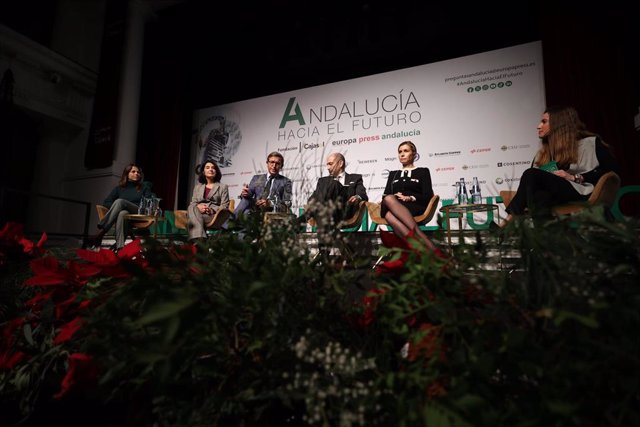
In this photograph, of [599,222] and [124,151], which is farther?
[124,151]

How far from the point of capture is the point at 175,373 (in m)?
0.33

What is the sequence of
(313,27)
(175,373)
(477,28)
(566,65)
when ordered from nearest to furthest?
(175,373) → (566,65) → (477,28) → (313,27)

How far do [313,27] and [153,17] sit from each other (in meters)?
3.23

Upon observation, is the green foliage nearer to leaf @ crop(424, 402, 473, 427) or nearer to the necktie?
leaf @ crop(424, 402, 473, 427)

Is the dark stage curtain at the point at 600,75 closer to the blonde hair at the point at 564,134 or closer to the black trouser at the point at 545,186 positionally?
the blonde hair at the point at 564,134

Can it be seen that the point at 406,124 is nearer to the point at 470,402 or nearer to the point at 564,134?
the point at 564,134

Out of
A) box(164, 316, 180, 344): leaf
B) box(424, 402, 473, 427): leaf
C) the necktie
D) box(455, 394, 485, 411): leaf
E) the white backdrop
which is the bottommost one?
box(424, 402, 473, 427): leaf

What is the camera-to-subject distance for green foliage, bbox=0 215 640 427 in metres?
0.25

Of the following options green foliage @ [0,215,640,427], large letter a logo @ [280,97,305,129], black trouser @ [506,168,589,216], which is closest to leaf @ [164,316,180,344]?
green foliage @ [0,215,640,427]

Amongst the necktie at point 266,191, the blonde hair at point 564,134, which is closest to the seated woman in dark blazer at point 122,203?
the necktie at point 266,191

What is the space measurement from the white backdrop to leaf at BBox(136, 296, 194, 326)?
171 inches

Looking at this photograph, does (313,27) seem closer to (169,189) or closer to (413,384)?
(169,189)

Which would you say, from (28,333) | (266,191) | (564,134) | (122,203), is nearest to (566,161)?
(564,134)

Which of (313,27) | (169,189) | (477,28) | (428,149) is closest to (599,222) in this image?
(428,149)
